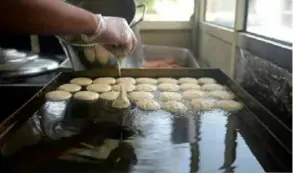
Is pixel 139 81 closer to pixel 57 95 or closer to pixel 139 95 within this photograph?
pixel 139 95

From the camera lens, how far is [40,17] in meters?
1.00

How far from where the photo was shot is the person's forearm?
38.1 inches

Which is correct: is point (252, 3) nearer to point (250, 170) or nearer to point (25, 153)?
point (250, 170)

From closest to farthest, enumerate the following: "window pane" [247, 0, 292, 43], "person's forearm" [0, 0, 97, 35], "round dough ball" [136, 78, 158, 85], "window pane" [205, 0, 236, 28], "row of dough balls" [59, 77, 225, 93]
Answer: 1. "person's forearm" [0, 0, 97, 35]
2. "window pane" [247, 0, 292, 43]
3. "row of dough balls" [59, 77, 225, 93]
4. "round dough ball" [136, 78, 158, 85]
5. "window pane" [205, 0, 236, 28]

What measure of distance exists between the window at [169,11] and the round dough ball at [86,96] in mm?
1486

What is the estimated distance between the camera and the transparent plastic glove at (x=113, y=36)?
123 cm

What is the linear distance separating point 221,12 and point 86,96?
1.21 m

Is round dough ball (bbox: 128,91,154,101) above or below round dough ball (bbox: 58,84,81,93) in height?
below

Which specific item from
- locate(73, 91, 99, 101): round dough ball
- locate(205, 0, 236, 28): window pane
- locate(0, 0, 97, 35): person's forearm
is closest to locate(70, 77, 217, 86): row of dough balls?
locate(73, 91, 99, 101): round dough ball

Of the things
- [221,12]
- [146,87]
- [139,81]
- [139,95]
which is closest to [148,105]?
[139,95]

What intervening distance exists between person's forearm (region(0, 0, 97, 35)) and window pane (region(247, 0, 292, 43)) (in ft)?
2.14

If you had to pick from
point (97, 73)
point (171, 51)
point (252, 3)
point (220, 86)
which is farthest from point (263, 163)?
point (171, 51)

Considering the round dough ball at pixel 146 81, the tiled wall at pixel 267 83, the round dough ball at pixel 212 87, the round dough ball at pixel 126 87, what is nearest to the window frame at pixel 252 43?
the tiled wall at pixel 267 83

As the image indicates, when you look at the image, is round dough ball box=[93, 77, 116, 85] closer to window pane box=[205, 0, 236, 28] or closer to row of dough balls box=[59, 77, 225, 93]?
row of dough balls box=[59, 77, 225, 93]
